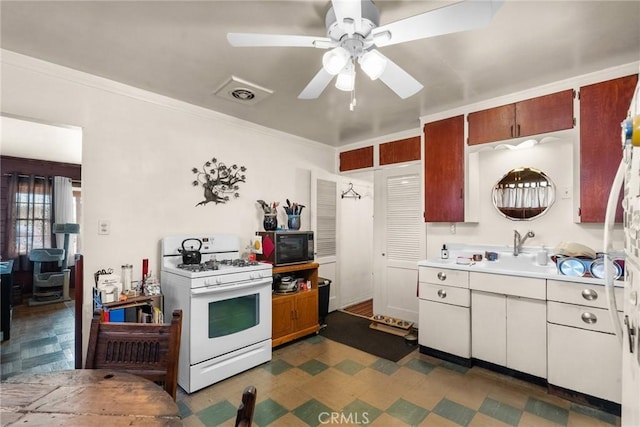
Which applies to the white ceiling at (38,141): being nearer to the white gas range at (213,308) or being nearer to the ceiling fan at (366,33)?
the white gas range at (213,308)

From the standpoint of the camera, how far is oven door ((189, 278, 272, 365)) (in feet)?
7.59

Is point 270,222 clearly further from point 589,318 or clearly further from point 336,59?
point 589,318

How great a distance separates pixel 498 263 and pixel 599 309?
2.68 feet

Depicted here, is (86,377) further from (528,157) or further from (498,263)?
(528,157)

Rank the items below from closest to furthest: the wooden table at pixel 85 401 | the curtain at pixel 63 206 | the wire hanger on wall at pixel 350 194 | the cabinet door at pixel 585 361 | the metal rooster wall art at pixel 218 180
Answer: the wooden table at pixel 85 401 → the cabinet door at pixel 585 361 → the metal rooster wall art at pixel 218 180 → the wire hanger on wall at pixel 350 194 → the curtain at pixel 63 206

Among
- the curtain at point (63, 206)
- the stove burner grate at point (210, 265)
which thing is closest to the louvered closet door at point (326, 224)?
the stove burner grate at point (210, 265)

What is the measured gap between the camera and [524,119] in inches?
103

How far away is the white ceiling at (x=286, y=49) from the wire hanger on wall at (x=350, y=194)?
1.87 meters

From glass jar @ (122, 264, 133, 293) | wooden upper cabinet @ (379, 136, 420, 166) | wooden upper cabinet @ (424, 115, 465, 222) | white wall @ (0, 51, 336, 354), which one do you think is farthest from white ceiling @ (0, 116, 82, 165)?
wooden upper cabinet @ (424, 115, 465, 222)

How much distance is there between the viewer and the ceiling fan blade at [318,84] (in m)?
1.72

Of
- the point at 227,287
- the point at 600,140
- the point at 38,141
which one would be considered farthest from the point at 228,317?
the point at 38,141

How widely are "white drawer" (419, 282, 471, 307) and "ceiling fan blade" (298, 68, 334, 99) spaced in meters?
2.01

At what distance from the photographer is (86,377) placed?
1106 millimetres

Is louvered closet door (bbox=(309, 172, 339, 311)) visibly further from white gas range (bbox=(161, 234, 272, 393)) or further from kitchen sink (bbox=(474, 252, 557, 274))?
kitchen sink (bbox=(474, 252, 557, 274))
